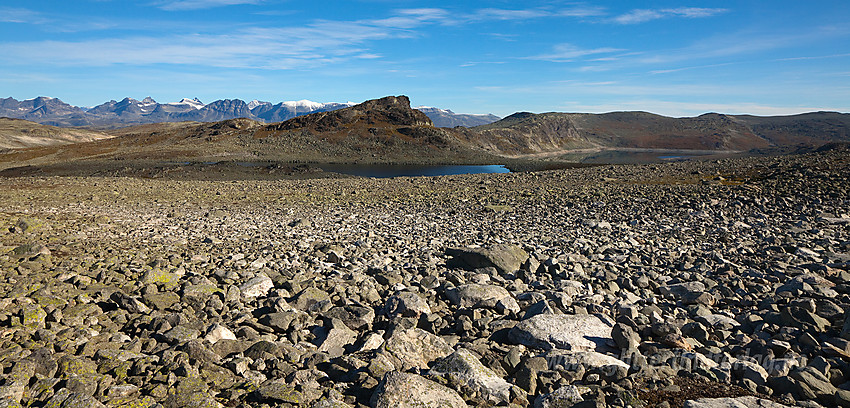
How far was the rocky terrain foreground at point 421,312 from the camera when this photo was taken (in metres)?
5.67

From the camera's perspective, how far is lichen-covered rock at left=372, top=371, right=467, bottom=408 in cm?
524

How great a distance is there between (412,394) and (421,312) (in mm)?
3168

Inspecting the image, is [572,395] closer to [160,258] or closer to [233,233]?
[160,258]

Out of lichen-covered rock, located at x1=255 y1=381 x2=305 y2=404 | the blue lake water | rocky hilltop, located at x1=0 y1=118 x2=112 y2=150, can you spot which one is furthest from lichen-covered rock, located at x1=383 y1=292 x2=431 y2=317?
rocky hilltop, located at x1=0 y1=118 x2=112 y2=150

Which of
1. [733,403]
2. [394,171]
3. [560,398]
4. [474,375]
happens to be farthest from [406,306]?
[394,171]

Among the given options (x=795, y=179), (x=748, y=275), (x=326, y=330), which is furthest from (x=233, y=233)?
(x=795, y=179)

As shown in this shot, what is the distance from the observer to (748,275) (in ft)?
37.7

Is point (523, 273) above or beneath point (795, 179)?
beneath

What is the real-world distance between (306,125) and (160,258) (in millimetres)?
130182

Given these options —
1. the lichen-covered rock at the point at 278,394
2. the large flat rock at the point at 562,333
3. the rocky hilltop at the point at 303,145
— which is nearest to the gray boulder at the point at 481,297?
the large flat rock at the point at 562,333

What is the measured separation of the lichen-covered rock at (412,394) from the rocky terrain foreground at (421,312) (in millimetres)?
23

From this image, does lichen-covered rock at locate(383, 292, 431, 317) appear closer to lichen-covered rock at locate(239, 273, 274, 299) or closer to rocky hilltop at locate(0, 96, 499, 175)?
lichen-covered rock at locate(239, 273, 274, 299)

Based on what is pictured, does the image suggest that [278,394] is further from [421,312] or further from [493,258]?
[493,258]

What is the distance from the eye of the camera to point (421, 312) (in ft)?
27.8
